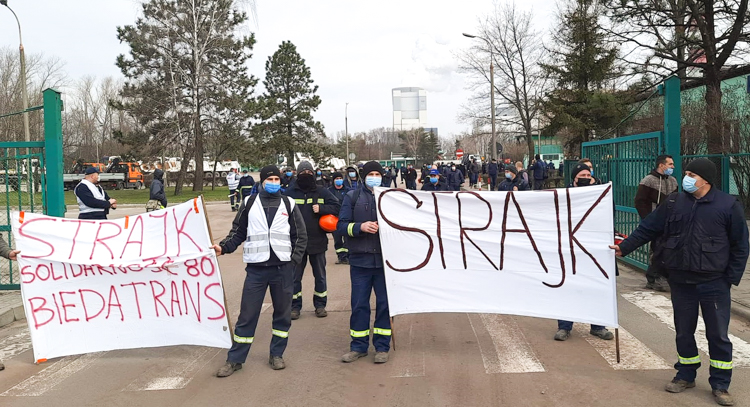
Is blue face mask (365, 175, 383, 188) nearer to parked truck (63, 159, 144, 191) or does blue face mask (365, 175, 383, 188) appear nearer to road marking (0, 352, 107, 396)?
road marking (0, 352, 107, 396)

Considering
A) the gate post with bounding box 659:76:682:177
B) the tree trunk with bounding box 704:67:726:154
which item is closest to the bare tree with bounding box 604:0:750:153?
the tree trunk with bounding box 704:67:726:154

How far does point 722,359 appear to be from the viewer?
4797mm

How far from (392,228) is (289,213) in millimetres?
1071

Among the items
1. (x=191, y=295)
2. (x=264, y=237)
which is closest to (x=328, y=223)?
A: (x=264, y=237)

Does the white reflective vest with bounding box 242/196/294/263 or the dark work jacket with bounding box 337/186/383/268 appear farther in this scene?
the dark work jacket with bounding box 337/186/383/268

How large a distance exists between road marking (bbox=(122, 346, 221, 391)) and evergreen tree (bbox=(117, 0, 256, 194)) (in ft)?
105

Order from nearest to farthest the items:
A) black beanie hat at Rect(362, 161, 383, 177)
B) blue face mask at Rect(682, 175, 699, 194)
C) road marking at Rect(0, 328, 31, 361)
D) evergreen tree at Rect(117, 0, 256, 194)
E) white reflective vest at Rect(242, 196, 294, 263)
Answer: blue face mask at Rect(682, 175, 699, 194) → white reflective vest at Rect(242, 196, 294, 263) → black beanie hat at Rect(362, 161, 383, 177) → road marking at Rect(0, 328, 31, 361) → evergreen tree at Rect(117, 0, 256, 194)

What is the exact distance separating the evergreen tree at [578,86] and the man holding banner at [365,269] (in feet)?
78.7

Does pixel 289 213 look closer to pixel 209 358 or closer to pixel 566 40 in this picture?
pixel 209 358

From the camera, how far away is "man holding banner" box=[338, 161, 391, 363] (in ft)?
20.0

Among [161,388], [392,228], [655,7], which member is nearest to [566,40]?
[655,7]

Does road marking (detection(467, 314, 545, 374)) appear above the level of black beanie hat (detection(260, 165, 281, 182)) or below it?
below

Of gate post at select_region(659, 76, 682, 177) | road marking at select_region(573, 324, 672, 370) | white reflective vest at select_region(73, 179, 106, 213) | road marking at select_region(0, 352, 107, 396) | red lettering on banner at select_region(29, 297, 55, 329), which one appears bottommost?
road marking at select_region(0, 352, 107, 396)

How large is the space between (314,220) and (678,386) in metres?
4.68
